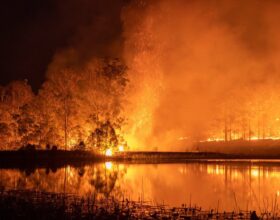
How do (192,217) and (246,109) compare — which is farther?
(246,109)

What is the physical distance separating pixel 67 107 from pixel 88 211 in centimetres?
3866

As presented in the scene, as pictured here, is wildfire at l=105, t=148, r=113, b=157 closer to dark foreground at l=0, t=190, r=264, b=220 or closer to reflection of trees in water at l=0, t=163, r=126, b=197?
reflection of trees in water at l=0, t=163, r=126, b=197

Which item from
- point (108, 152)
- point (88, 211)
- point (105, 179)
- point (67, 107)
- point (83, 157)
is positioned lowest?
point (88, 211)

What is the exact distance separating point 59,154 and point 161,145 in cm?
2138

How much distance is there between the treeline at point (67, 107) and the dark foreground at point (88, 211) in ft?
110

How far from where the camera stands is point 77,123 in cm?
5328

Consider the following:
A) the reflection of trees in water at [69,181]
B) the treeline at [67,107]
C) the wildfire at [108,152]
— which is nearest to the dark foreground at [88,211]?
the reflection of trees in water at [69,181]

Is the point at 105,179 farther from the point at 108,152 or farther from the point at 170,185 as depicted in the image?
the point at 108,152

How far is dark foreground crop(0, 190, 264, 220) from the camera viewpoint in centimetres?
1514

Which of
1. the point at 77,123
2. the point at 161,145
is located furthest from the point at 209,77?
the point at 77,123

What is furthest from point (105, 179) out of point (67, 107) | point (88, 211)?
point (67, 107)

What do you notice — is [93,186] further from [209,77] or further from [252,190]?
[209,77]

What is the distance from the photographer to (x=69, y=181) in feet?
90.4

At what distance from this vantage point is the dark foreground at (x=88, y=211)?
15141 millimetres
